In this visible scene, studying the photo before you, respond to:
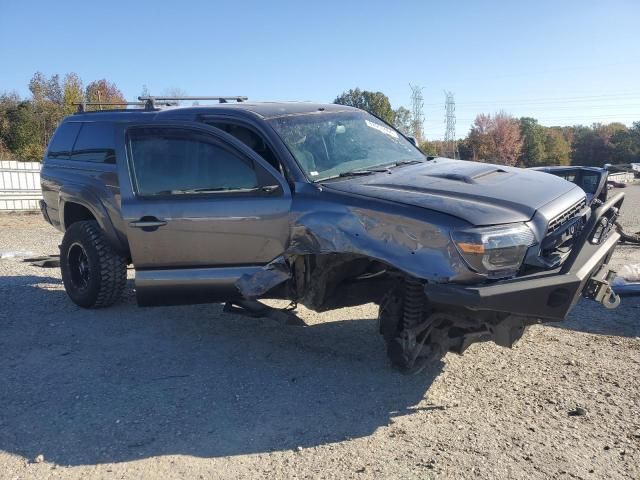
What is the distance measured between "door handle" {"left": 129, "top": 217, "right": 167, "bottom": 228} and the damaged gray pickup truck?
13 mm

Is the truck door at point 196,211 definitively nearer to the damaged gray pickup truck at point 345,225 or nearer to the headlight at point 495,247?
the damaged gray pickup truck at point 345,225

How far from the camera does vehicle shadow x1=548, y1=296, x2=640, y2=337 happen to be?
5.53 metres

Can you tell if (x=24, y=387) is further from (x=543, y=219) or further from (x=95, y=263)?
(x=543, y=219)

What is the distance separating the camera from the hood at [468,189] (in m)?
3.70

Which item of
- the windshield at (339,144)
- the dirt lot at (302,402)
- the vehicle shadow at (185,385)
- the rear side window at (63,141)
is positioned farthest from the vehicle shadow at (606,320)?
the rear side window at (63,141)

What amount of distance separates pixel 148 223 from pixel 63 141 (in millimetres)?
2672

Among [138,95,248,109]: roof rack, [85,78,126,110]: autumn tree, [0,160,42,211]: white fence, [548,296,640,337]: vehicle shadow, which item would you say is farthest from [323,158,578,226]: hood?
[85,78,126,110]: autumn tree

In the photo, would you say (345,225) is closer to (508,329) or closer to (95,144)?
(508,329)

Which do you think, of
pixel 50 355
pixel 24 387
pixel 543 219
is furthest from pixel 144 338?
pixel 543 219

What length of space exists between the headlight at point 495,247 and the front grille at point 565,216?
320 mm

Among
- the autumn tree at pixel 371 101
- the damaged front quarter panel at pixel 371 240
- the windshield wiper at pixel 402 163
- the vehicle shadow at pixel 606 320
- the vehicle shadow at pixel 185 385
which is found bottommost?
the vehicle shadow at pixel 185 385

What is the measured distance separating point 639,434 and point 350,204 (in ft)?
7.43

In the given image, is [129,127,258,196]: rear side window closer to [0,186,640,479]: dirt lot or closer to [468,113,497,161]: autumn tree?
[0,186,640,479]: dirt lot

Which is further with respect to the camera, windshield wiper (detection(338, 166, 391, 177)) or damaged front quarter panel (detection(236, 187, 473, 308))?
windshield wiper (detection(338, 166, 391, 177))
